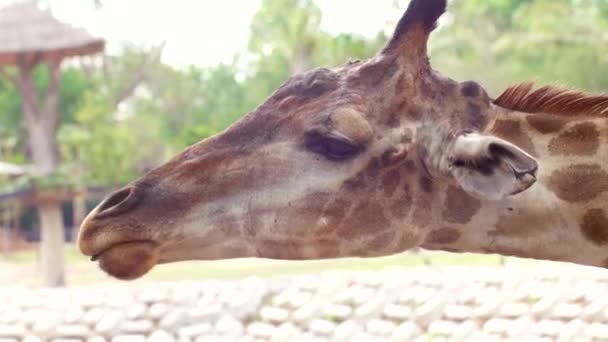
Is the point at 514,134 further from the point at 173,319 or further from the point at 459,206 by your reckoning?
the point at 173,319

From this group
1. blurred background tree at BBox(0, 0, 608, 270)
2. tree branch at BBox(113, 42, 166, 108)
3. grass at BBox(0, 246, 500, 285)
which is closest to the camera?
grass at BBox(0, 246, 500, 285)

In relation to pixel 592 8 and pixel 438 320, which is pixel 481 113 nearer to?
pixel 438 320

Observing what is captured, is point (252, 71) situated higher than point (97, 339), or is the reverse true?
point (252, 71)


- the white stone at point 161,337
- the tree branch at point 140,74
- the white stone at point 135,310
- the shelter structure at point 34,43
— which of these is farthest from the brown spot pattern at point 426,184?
the tree branch at point 140,74

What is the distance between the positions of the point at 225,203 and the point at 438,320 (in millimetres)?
4041

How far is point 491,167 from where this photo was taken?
93.8 inches

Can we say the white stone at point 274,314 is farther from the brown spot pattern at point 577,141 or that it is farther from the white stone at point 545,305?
the brown spot pattern at point 577,141

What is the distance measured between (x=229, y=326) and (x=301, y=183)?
4.14 metres

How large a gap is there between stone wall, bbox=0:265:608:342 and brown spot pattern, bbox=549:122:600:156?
3166 millimetres

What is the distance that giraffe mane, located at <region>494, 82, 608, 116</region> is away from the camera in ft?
9.37

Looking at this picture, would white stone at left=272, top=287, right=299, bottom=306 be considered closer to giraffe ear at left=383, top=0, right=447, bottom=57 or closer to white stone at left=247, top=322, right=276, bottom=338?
white stone at left=247, top=322, right=276, bottom=338

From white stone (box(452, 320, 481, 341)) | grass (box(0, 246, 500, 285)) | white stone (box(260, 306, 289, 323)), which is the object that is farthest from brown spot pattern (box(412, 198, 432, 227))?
grass (box(0, 246, 500, 285))

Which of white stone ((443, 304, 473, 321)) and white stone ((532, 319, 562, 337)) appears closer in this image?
white stone ((532, 319, 562, 337))

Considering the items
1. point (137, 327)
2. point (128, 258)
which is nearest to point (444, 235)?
point (128, 258)
